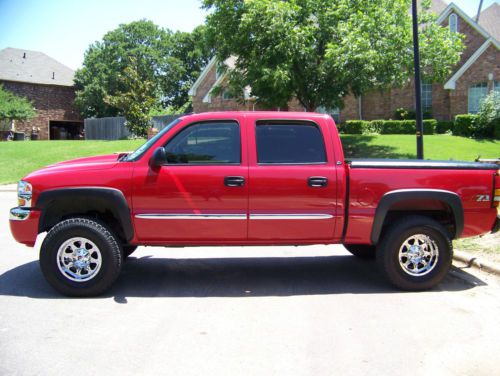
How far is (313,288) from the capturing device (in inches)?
236

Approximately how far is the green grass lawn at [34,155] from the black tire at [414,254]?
18471 millimetres

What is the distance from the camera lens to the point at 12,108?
46.7 meters

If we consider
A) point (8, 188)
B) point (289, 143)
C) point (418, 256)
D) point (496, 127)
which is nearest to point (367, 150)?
point (496, 127)

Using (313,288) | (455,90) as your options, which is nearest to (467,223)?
(313,288)

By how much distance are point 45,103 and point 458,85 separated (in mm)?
44775

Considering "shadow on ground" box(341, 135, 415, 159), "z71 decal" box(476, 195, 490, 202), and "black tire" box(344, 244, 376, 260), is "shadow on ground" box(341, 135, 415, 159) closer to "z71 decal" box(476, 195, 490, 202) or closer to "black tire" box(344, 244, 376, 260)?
"black tire" box(344, 244, 376, 260)

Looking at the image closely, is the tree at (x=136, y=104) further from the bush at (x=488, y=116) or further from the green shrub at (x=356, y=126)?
the bush at (x=488, y=116)

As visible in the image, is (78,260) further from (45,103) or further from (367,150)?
(45,103)

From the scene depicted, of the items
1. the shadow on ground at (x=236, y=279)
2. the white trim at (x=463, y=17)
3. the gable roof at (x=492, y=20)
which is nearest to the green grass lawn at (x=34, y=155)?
the shadow on ground at (x=236, y=279)

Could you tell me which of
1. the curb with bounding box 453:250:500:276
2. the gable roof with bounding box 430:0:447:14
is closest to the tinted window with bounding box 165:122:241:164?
the curb with bounding box 453:250:500:276

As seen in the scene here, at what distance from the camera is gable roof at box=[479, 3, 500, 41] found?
32162mm

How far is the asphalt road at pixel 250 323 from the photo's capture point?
394 centimetres

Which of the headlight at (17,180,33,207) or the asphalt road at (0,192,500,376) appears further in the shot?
the headlight at (17,180,33,207)

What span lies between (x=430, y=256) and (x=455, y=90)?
27339 mm
